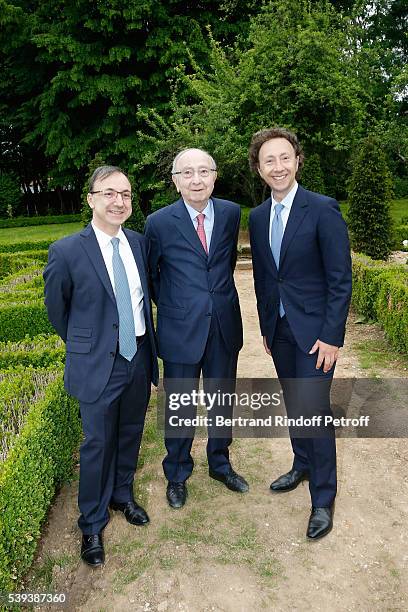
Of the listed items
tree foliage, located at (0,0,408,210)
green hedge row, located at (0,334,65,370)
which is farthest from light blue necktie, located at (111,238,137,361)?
tree foliage, located at (0,0,408,210)

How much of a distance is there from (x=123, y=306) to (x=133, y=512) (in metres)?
1.44

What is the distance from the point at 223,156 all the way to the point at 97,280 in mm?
11803

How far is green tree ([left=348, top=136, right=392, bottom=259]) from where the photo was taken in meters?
11.3

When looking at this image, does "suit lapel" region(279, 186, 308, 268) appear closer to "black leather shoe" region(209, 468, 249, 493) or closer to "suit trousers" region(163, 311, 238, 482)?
"suit trousers" region(163, 311, 238, 482)

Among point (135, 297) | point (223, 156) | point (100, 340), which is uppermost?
point (223, 156)

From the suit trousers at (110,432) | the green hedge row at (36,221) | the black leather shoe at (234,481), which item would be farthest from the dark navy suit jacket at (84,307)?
the green hedge row at (36,221)

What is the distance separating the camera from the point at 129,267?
328cm

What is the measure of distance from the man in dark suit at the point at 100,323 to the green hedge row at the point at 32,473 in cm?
32

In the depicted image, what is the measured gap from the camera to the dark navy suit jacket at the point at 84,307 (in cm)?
308

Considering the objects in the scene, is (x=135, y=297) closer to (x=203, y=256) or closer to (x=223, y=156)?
(x=203, y=256)

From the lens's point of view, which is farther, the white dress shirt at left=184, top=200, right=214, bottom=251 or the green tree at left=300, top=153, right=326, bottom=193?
the green tree at left=300, top=153, right=326, bottom=193

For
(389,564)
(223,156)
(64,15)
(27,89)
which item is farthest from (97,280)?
(27,89)

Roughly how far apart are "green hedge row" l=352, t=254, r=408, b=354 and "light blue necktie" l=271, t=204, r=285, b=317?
339 cm

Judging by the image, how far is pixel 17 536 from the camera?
2.89m
